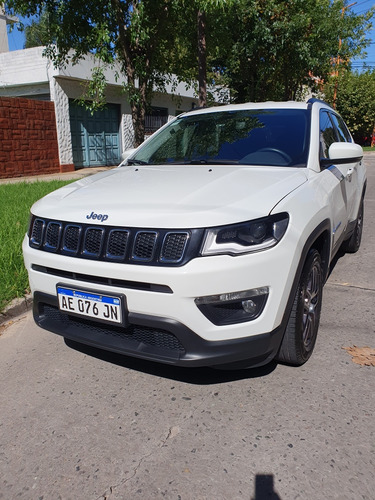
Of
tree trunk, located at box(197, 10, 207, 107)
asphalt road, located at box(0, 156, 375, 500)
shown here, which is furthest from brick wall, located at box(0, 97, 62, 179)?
asphalt road, located at box(0, 156, 375, 500)

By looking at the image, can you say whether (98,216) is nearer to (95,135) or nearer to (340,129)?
(340,129)

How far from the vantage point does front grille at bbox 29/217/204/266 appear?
213cm

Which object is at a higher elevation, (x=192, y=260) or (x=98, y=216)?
(x=98, y=216)

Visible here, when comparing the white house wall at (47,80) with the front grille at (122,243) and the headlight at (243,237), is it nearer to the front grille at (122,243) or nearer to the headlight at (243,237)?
the front grille at (122,243)

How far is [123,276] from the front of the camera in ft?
7.26

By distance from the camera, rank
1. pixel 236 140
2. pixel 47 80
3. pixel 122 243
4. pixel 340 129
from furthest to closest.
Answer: pixel 47 80 → pixel 340 129 → pixel 236 140 → pixel 122 243

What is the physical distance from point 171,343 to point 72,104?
14.5 m

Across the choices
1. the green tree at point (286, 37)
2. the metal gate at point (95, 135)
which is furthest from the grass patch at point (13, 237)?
the green tree at point (286, 37)

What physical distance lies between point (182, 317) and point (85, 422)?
2.72 ft

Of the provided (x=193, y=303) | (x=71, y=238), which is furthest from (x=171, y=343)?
(x=71, y=238)

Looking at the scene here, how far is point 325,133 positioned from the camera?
12.0ft

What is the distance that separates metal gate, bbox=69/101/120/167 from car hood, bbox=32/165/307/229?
43.6 ft

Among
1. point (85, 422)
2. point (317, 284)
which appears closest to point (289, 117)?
point (317, 284)

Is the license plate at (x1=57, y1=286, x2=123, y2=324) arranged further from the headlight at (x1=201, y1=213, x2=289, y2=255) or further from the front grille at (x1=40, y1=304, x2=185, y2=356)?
the headlight at (x1=201, y1=213, x2=289, y2=255)
